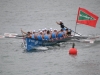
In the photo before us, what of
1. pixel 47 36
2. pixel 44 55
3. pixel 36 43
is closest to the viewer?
pixel 44 55

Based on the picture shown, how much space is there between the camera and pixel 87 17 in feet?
207

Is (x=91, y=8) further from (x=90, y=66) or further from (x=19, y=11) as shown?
(x=90, y=66)

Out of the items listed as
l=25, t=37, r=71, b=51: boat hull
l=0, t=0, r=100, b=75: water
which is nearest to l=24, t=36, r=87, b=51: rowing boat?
l=25, t=37, r=71, b=51: boat hull

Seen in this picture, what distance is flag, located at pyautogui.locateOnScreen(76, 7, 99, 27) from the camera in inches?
2472

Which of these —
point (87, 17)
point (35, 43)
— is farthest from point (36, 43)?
point (87, 17)

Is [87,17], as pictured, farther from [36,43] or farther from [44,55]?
[44,55]

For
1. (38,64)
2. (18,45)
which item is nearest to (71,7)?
(18,45)

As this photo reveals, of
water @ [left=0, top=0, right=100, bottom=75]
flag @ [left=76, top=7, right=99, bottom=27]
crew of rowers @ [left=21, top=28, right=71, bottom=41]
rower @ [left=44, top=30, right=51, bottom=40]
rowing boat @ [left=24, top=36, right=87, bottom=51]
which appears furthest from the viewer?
flag @ [left=76, top=7, right=99, bottom=27]

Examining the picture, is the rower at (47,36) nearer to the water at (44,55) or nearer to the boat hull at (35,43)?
the boat hull at (35,43)

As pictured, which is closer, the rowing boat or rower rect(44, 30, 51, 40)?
the rowing boat

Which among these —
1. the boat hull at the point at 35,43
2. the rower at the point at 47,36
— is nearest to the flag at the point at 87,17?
the boat hull at the point at 35,43

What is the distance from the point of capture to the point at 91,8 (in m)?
101

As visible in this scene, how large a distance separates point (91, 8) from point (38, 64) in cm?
4811

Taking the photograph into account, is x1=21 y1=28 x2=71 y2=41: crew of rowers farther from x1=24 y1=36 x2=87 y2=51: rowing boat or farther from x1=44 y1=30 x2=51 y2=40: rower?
x1=24 y1=36 x2=87 y2=51: rowing boat
